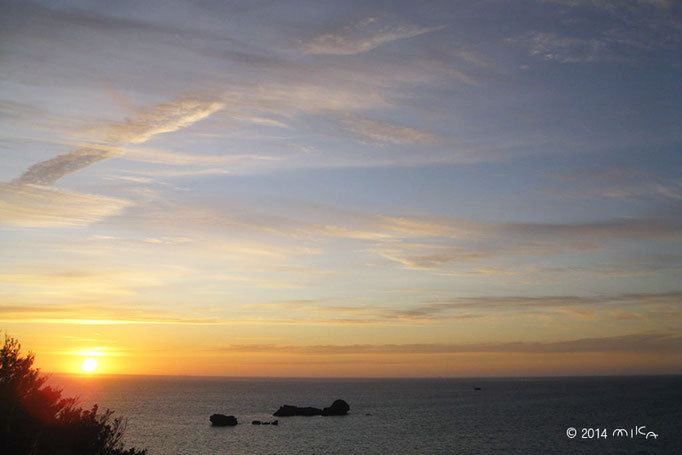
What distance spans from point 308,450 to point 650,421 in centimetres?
8053

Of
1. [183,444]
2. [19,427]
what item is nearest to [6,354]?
[19,427]

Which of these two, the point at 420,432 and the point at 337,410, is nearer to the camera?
the point at 420,432

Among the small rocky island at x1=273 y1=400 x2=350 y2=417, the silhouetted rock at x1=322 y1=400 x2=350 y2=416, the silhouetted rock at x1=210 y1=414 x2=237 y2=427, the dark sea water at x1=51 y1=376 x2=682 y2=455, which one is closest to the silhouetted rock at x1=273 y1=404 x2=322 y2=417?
the small rocky island at x1=273 y1=400 x2=350 y2=417

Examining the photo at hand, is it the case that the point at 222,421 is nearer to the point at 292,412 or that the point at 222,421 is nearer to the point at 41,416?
the point at 292,412

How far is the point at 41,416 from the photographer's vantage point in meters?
32.0

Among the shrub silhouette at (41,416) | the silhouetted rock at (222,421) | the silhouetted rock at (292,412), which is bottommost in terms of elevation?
the silhouetted rock at (292,412)

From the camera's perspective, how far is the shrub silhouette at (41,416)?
2934 cm

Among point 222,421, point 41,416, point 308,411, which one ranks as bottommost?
point 308,411

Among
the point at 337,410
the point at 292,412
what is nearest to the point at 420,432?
the point at 337,410

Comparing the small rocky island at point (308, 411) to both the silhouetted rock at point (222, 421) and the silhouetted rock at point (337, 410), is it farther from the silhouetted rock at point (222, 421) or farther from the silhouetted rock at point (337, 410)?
the silhouetted rock at point (222, 421)

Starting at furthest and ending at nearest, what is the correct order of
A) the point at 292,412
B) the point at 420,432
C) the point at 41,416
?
1. the point at 292,412
2. the point at 420,432
3. the point at 41,416

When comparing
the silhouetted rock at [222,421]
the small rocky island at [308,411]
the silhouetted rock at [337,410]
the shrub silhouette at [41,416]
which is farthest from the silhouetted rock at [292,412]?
the shrub silhouette at [41,416]

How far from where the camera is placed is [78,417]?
33750 millimetres

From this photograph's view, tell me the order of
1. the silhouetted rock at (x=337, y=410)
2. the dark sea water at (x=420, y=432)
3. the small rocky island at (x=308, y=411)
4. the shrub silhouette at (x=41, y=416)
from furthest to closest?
the silhouetted rock at (x=337, y=410) → the small rocky island at (x=308, y=411) → the dark sea water at (x=420, y=432) → the shrub silhouette at (x=41, y=416)
